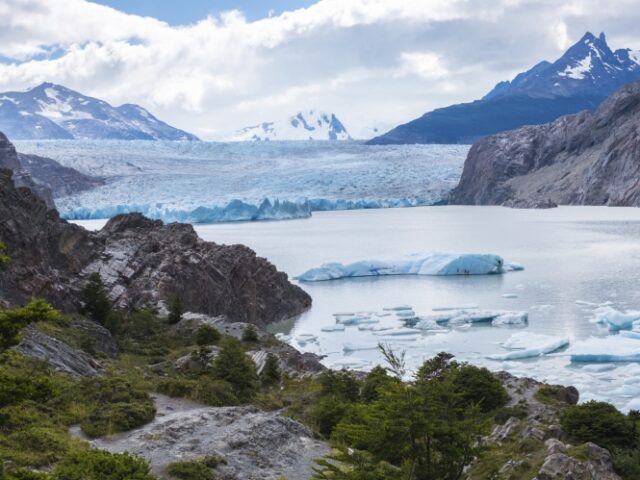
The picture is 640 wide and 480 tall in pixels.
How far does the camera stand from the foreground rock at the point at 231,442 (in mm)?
11438

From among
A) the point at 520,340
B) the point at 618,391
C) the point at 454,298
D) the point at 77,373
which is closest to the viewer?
the point at 77,373

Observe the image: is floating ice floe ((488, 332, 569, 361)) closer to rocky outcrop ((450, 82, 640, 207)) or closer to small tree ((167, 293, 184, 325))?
small tree ((167, 293, 184, 325))

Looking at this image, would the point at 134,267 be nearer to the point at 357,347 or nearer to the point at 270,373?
the point at 357,347

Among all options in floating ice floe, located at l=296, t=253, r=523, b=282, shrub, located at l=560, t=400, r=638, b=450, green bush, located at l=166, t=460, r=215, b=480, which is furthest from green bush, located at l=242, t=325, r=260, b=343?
floating ice floe, located at l=296, t=253, r=523, b=282

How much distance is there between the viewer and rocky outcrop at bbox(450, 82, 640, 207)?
10869cm

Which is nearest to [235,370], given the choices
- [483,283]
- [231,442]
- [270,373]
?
[270,373]

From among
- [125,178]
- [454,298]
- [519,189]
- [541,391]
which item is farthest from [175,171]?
[541,391]

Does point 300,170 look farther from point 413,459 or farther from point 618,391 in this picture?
point 413,459

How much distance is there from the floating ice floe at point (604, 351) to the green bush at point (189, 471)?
53.2ft

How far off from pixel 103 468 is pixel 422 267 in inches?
1565

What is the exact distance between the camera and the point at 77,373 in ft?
55.1

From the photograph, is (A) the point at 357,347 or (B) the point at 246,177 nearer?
(A) the point at 357,347

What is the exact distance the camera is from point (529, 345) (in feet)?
84.3

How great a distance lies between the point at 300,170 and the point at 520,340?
80.9m
